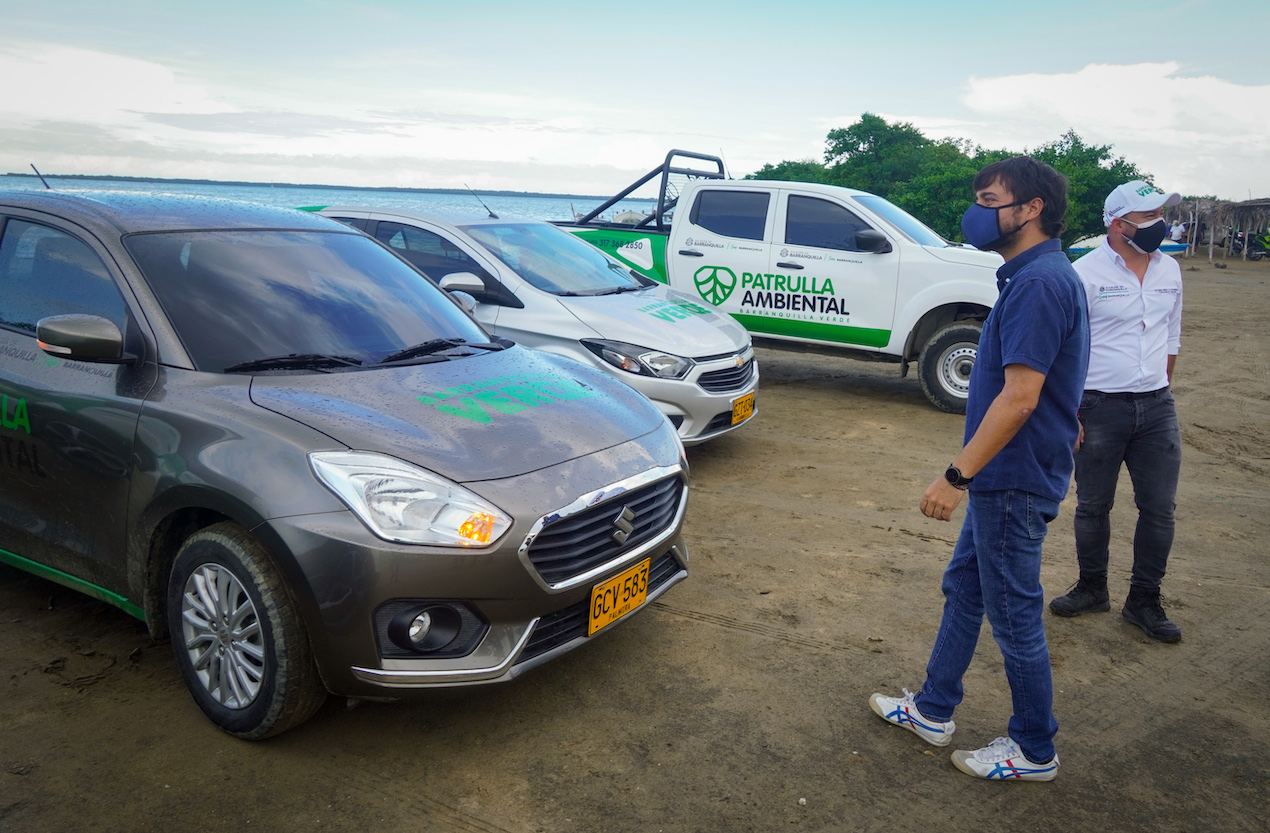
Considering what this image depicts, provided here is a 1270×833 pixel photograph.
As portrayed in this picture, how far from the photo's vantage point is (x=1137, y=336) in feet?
12.8

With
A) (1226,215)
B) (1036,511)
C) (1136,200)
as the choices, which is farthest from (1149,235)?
(1226,215)

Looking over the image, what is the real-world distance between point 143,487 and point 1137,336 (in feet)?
12.7

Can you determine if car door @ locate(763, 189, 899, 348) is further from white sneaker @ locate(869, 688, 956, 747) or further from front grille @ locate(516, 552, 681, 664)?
front grille @ locate(516, 552, 681, 664)

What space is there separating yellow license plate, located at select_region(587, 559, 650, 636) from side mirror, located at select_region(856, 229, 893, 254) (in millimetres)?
5401

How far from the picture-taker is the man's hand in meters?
2.68

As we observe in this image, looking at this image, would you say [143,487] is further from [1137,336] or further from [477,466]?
[1137,336]

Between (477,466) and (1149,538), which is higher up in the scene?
(477,466)

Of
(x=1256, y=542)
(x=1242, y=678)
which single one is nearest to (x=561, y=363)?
(x=1242, y=678)

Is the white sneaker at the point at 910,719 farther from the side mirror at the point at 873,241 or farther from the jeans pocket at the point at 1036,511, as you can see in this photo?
the side mirror at the point at 873,241

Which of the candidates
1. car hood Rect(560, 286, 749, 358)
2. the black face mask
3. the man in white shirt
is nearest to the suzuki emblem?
the man in white shirt

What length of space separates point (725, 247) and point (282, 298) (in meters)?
5.74

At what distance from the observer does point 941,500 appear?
270cm

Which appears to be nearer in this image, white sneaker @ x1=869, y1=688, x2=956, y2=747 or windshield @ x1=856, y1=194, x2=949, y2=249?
white sneaker @ x1=869, y1=688, x2=956, y2=747

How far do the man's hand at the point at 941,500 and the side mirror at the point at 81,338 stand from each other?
2.66m
